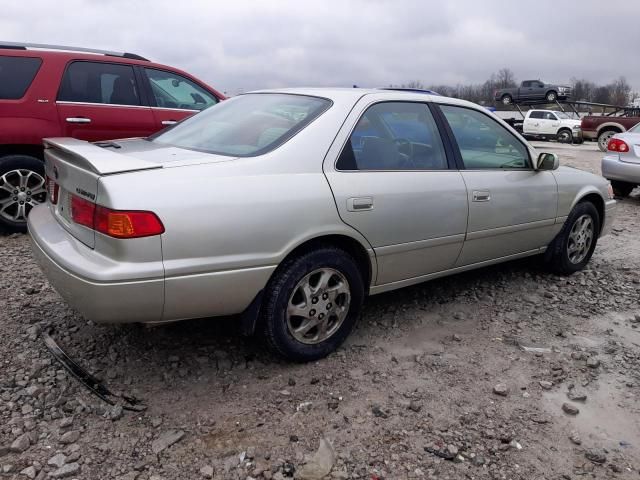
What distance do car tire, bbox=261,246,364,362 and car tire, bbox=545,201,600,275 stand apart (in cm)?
223

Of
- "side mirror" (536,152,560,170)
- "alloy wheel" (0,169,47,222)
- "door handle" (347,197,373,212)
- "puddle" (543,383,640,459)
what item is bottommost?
"puddle" (543,383,640,459)

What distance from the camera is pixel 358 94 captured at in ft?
10.8

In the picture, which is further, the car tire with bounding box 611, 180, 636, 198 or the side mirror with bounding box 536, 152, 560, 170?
the car tire with bounding box 611, 180, 636, 198

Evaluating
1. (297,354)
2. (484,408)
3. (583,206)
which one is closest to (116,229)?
(297,354)

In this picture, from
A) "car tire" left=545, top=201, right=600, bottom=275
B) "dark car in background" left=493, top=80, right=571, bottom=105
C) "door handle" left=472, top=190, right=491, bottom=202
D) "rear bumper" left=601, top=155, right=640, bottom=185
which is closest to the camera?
"door handle" left=472, top=190, right=491, bottom=202

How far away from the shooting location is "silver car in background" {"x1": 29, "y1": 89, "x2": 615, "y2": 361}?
242 cm

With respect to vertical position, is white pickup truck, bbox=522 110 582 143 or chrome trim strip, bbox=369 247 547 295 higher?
white pickup truck, bbox=522 110 582 143

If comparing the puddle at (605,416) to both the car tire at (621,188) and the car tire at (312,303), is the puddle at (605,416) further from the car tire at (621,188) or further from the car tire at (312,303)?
the car tire at (621,188)

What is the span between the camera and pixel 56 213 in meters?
3.01

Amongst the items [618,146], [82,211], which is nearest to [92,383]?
[82,211]

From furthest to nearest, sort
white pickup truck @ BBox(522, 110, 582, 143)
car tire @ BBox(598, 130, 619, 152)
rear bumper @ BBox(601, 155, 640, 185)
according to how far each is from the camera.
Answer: white pickup truck @ BBox(522, 110, 582, 143) → car tire @ BBox(598, 130, 619, 152) → rear bumper @ BBox(601, 155, 640, 185)

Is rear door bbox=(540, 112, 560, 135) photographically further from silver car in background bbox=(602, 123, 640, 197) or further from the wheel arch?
the wheel arch

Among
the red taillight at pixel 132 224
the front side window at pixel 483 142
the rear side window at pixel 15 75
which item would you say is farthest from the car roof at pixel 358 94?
the rear side window at pixel 15 75

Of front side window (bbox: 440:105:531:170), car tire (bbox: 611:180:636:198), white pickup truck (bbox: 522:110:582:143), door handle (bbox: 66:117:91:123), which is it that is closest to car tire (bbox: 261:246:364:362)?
front side window (bbox: 440:105:531:170)
